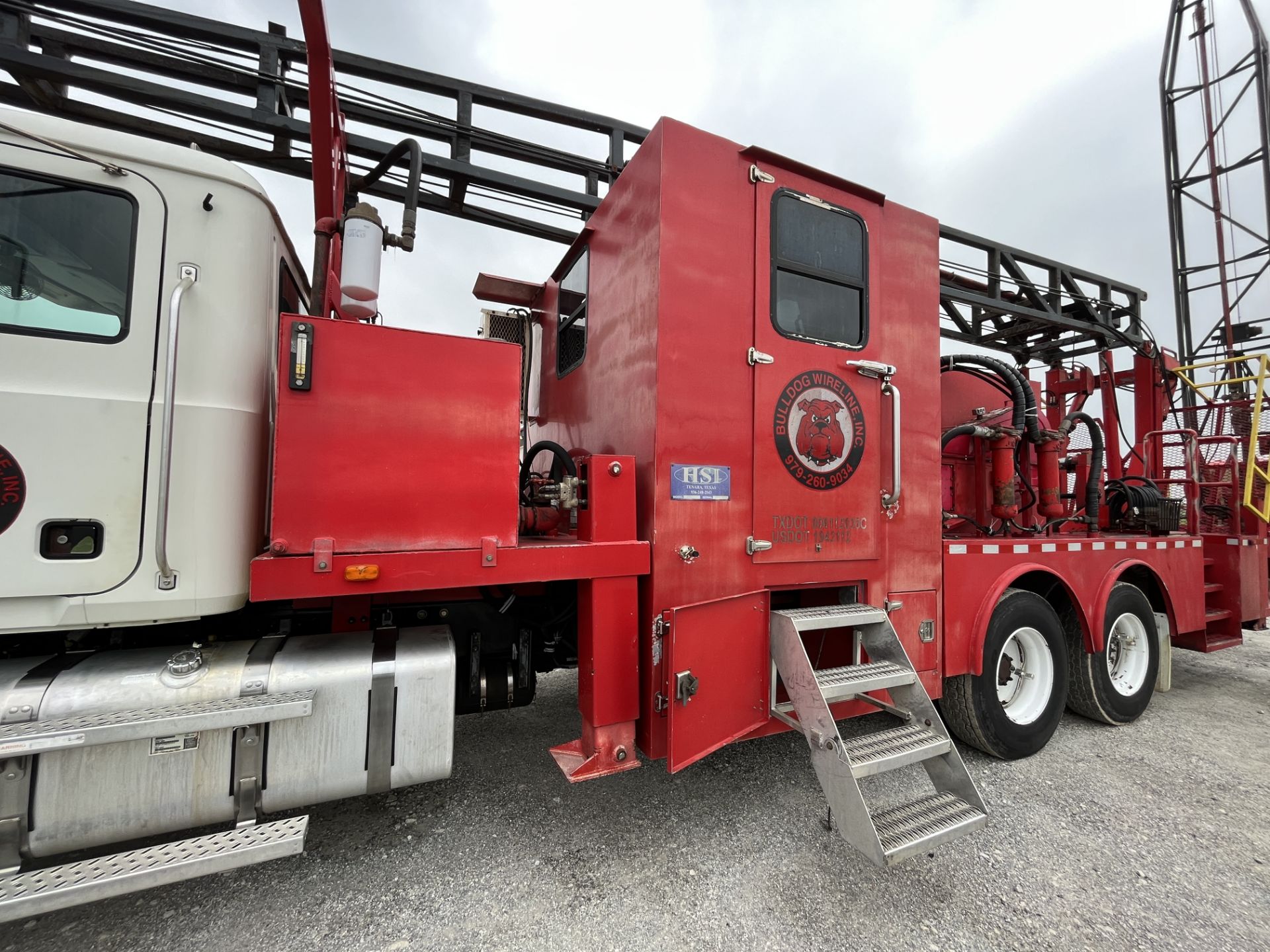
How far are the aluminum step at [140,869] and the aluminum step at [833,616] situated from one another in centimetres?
197

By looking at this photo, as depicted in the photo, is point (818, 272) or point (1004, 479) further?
point (1004, 479)

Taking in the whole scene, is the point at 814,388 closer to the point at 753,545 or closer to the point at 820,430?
the point at 820,430

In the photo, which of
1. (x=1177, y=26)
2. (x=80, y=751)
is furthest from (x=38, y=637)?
(x=1177, y=26)

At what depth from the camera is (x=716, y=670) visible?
2369 mm

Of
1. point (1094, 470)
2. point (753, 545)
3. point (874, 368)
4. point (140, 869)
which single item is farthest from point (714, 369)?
point (1094, 470)

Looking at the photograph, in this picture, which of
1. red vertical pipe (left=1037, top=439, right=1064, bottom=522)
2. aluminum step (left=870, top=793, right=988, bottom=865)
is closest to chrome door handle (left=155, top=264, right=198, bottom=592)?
aluminum step (left=870, top=793, right=988, bottom=865)

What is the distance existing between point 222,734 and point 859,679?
2.39 m

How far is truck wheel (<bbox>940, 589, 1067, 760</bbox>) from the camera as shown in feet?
10.5

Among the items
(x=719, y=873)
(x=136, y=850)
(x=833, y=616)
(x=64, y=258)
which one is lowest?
(x=719, y=873)

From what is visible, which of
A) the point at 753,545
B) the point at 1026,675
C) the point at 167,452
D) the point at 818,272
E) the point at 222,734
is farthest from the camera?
the point at 1026,675

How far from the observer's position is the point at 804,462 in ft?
8.59

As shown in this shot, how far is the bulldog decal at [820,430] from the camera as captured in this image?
8.50 feet

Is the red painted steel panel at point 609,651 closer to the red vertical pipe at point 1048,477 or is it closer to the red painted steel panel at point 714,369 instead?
the red painted steel panel at point 714,369

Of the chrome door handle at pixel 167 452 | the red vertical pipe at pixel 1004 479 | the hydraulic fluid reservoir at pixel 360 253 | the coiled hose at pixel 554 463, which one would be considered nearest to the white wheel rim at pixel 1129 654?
the red vertical pipe at pixel 1004 479
